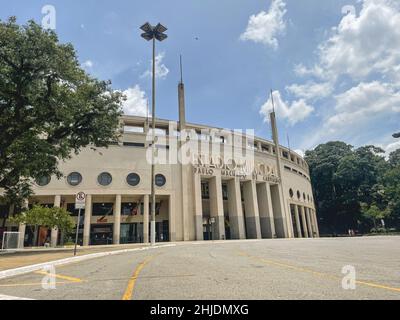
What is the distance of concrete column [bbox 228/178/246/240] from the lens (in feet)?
153

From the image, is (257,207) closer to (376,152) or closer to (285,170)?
(285,170)

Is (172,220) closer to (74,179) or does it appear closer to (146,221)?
(146,221)

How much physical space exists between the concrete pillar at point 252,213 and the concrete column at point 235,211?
2601 millimetres

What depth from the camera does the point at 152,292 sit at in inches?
217

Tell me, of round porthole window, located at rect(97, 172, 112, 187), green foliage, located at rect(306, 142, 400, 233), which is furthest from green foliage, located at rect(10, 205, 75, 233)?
green foliage, located at rect(306, 142, 400, 233)

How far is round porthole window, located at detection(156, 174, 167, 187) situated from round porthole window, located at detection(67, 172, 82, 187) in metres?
10.3

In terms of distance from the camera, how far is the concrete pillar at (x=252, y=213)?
48.9 meters

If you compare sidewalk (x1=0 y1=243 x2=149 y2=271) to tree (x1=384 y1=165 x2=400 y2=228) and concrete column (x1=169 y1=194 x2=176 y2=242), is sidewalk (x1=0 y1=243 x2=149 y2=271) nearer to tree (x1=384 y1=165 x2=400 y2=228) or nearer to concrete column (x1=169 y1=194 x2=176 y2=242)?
concrete column (x1=169 y1=194 x2=176 y2=242)

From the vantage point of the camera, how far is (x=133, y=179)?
42219 millimetres

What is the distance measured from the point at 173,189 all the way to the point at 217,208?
723cm

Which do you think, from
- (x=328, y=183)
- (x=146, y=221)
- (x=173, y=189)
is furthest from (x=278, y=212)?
(x=328, y=183)

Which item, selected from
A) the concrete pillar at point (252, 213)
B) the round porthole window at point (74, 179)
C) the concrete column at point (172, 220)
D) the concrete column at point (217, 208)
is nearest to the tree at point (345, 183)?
the concrete pillar at point (252, 213)

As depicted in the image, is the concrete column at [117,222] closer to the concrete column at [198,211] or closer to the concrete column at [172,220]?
the concrete column at [172,220]
